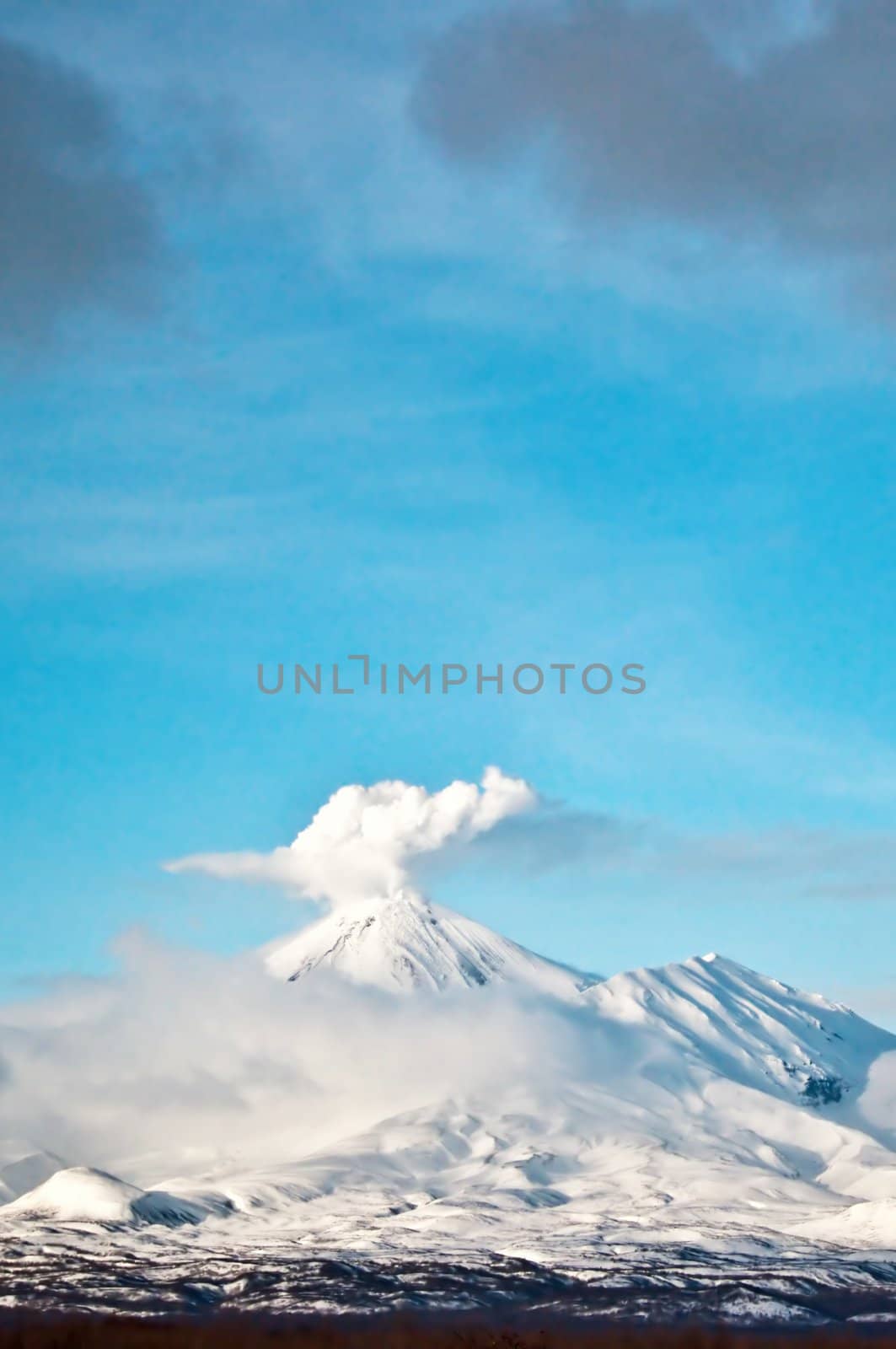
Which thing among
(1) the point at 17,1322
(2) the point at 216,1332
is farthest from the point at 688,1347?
(1) the point at 17,1322

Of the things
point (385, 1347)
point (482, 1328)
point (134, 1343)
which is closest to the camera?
point (134, 1343)

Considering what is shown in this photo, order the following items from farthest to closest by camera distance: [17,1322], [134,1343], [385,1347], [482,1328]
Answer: [482,1328] < [385,1347] < [17,1322] < [134,1343]

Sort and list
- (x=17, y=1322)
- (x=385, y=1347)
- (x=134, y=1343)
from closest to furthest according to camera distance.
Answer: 1. (x=134, y=1343)
2. (x=17, y=1322)
3. (x=385, y=1347)

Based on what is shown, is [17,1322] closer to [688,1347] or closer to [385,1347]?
[385,1347]

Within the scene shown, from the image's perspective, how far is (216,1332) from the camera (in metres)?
156

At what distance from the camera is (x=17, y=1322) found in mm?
147625

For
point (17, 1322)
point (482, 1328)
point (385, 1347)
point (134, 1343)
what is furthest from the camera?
point (482, 1328)

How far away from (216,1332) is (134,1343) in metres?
28.4

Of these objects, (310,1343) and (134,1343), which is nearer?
(134,1343)

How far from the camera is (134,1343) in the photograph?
130 metres

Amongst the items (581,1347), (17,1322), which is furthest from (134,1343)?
(581,1347)

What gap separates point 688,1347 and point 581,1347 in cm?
2784

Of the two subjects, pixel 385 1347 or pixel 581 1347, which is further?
pixel 581 1347

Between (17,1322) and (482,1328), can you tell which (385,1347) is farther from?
(17,1322)
